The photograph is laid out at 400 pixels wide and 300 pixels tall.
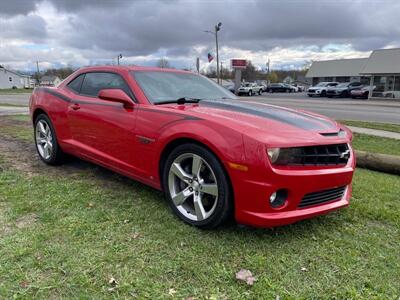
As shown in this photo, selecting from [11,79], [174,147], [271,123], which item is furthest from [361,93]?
[11,79]

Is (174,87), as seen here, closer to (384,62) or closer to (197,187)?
(197,187)

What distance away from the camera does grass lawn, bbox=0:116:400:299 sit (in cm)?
245

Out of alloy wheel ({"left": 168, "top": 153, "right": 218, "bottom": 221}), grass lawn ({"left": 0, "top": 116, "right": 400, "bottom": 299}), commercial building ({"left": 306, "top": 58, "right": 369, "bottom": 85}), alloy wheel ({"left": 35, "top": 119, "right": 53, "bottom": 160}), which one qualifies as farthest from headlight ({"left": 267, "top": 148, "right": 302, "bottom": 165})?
commercial building ({"left": 306, "top": 58, "right": 369, "bottom": 85})

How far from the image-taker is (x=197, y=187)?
3.28 m

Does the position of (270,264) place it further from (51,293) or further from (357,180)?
(357,180)

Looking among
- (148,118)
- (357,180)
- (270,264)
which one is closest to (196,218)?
(270,264)

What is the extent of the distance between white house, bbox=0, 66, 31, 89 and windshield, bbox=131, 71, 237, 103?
9423cm

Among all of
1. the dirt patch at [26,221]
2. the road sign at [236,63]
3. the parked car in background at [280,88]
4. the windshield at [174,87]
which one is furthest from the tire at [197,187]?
the parked car in background at [280,88]

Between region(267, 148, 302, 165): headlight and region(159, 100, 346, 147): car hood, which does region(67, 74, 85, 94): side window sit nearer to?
region(159, 100, 346, 147): car hood

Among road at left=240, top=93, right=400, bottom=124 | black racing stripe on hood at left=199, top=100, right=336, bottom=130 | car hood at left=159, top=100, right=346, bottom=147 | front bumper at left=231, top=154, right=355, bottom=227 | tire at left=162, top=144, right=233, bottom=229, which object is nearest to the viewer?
front bumper at left=231, top=154, right=355, bottom=227

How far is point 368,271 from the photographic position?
8.83 feet

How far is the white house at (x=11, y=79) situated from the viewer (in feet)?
285

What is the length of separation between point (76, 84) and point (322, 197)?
350cm

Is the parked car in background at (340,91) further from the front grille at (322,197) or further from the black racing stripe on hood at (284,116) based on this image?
the front grille at (322,197)
